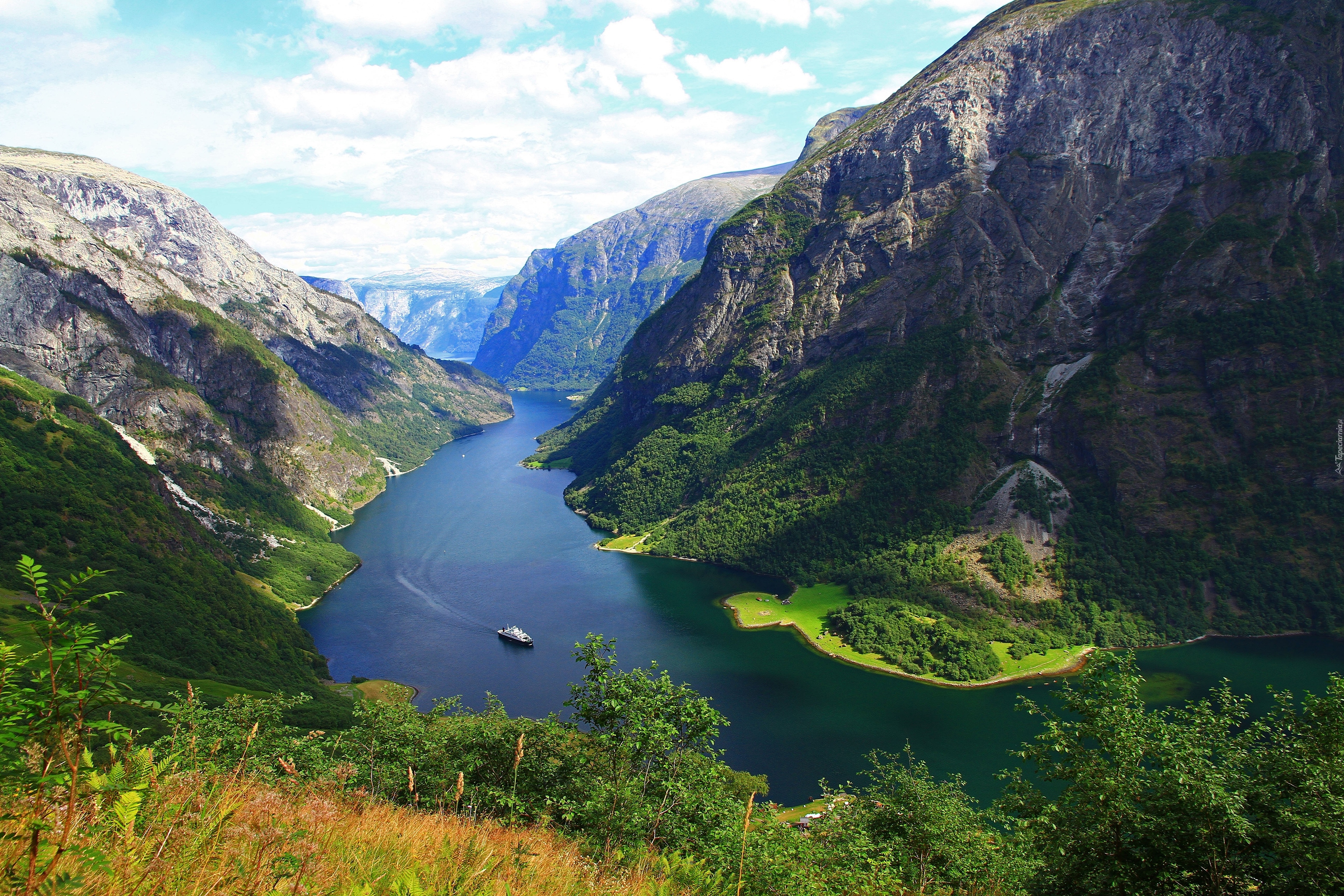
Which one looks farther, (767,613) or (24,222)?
(24,222)

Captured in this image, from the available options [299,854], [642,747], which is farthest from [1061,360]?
[299,854]

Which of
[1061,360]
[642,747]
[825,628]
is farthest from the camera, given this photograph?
[1061,360]

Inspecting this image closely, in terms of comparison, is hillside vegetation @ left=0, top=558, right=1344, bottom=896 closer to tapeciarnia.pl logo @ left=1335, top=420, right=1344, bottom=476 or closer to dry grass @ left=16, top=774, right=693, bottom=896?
dry grass @ left=16, top=774, right=693, bottom=896

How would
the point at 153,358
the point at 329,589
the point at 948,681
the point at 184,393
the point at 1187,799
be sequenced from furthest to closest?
1. the point at 153,358
2. the point at 184,393
3. the point at 329,589
4. the point at 948,681
5. the point at 1187,799

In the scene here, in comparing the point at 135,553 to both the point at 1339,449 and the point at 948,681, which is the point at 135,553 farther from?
the point at 1339,449

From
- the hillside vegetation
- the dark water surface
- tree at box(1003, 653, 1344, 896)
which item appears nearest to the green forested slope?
the dark water surface

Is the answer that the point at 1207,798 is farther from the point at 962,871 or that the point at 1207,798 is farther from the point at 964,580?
the point at 964,580

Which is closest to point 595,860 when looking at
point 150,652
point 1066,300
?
point 150,652
